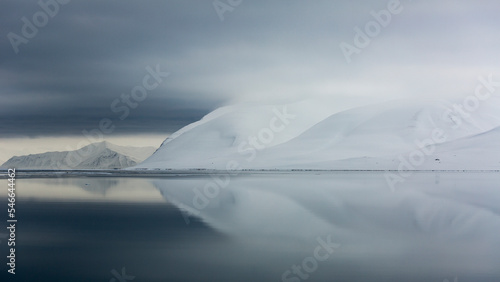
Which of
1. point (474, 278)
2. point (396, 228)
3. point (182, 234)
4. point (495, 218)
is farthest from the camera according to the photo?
point (495, 218)

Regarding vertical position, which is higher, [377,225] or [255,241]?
[377,225]

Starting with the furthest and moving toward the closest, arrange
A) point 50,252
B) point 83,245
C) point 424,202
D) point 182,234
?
point 424,202
point 182,234
point 83,245
point 50,252

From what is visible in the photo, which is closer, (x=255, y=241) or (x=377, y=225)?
(x=255, y=241)

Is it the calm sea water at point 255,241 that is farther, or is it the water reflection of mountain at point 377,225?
the water reflection of mountain at point 377,225

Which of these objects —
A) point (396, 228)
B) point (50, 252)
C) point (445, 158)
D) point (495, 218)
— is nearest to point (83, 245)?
point (50, 252)

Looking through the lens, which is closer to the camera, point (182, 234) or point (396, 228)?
point (182, 234)

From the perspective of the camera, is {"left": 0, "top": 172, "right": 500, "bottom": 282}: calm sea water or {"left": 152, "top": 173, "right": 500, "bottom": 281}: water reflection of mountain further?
{"left": 152, "top": 173, "right": 500, "bottom": 281}: water reflection of mountain

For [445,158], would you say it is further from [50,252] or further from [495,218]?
[50,252]

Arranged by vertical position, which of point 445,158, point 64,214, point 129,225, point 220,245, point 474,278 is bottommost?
point 474,278
